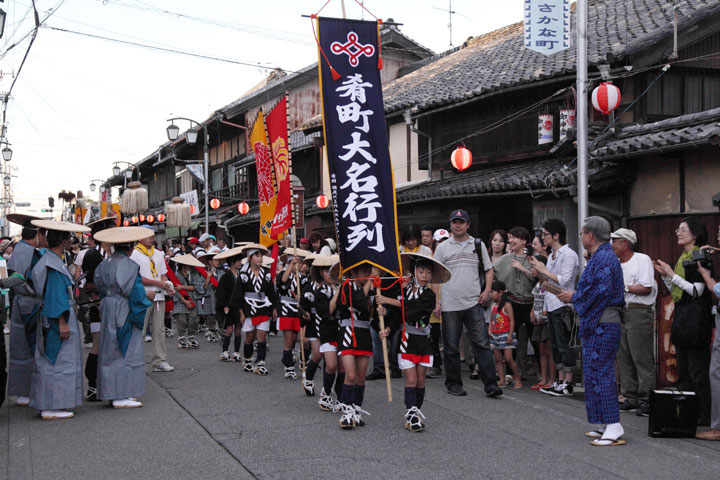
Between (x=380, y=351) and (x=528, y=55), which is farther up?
(x=528, y=55)

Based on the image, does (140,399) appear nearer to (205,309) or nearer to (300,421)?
(300,421)

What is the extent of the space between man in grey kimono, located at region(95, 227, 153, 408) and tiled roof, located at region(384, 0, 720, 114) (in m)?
9.11

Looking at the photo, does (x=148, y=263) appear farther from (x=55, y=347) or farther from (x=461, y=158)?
(x=461, y=158)

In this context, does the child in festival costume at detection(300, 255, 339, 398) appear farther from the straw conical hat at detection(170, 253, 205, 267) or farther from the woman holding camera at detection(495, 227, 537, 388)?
the straw conical hat at detection(170, 253, 205, 267)

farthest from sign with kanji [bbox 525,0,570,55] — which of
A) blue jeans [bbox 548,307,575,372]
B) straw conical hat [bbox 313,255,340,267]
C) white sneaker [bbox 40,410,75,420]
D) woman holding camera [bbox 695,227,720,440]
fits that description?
white sneaker [bbox 40,410,75,420]

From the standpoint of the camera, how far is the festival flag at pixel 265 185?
10.4 m

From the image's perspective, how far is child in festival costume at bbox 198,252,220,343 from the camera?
1394 cm

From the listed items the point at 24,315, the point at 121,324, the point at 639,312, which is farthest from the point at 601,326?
the point at 24,315

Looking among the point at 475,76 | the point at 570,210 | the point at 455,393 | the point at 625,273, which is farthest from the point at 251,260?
the point at 475,76

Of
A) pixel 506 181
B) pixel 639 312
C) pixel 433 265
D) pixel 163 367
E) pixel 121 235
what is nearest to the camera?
pixel 433 265

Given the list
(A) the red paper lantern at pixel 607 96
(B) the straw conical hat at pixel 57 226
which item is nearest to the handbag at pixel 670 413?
(A) the red paper lantern at pixel 607 96

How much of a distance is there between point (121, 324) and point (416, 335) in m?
3.37

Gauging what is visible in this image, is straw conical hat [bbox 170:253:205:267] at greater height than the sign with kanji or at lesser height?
lesser

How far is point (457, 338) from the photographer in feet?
28.5
